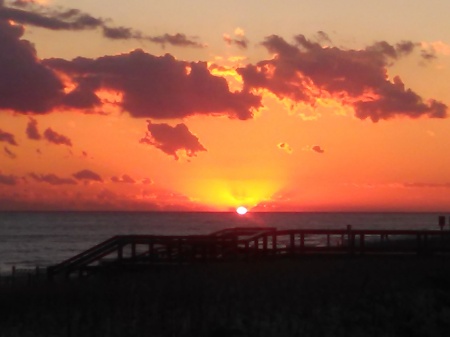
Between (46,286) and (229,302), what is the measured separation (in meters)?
8.81

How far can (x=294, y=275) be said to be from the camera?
29.2 m

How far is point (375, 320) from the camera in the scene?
23609 mm

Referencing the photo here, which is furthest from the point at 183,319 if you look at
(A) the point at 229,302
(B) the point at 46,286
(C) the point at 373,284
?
(B) the point at 46,286

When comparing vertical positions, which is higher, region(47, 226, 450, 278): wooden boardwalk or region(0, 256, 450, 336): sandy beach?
region(47, 226, 450, 278): wooden boardwalk

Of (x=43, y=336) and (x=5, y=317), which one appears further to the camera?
(x=5, y=317)

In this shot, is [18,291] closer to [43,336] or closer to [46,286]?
[46,286]

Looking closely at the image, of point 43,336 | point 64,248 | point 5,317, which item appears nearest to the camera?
point 43,336

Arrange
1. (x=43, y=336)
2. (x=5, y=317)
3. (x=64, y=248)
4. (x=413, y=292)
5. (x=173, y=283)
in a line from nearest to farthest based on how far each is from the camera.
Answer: (x=43, y=336)
(x=5, y=317)
(x=413, y=292)
(x=173, y=283)
(x=64, y=248)

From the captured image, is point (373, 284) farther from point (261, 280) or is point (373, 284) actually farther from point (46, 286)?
point (46, 286)

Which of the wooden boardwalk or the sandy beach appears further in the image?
the wooden boardwalk

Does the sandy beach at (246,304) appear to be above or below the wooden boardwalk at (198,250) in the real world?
below

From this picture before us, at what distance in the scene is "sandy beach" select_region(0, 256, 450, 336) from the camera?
74.9 ft

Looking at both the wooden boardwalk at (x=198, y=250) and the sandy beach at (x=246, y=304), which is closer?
the sandy beach at (x=246, y=304)

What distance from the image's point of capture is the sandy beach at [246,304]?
22.8 m
